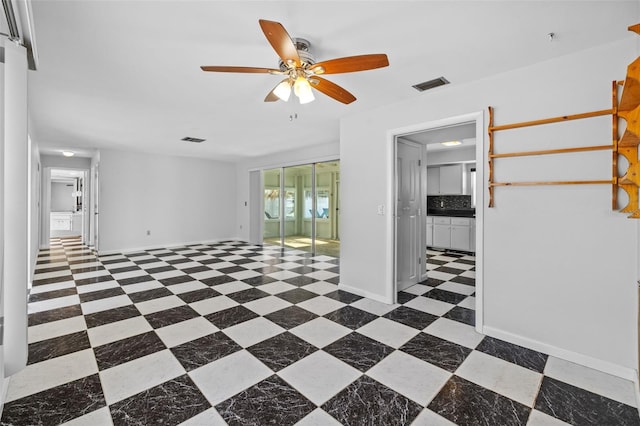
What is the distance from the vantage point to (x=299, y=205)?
26.5 ft

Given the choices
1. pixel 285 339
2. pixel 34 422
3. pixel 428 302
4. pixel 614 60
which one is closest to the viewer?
pixel 34 422

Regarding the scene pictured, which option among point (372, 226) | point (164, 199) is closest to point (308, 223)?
point (164, 199)

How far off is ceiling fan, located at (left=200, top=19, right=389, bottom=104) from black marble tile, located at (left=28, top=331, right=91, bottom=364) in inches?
95.8

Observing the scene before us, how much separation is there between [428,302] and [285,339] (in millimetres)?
1859

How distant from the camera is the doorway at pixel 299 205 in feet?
23.4

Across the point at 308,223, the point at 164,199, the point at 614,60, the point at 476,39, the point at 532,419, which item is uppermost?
the point at 476,39

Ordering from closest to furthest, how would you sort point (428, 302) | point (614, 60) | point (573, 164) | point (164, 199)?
1. point (614, 60)
2. point (573, 164)
3. point (428, 302)
4. point (164, 199)

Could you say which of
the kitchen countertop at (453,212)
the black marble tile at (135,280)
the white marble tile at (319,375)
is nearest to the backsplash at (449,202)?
the kitchen countertop at (453,212)

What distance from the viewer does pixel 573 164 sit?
2264mm

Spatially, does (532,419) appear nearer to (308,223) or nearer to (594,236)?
(594,236)

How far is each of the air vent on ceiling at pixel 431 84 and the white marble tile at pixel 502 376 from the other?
7.88ft

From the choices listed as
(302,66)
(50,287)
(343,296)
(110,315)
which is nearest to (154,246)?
(50,287)

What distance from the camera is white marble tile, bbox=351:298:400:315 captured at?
10.6ft

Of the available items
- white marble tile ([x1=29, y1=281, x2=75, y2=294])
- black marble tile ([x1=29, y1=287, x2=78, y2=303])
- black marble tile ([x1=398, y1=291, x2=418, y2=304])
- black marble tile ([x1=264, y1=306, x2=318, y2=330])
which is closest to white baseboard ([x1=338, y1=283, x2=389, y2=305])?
black marble tile ([x1=398, y1=291, x2=418, y2=304])
